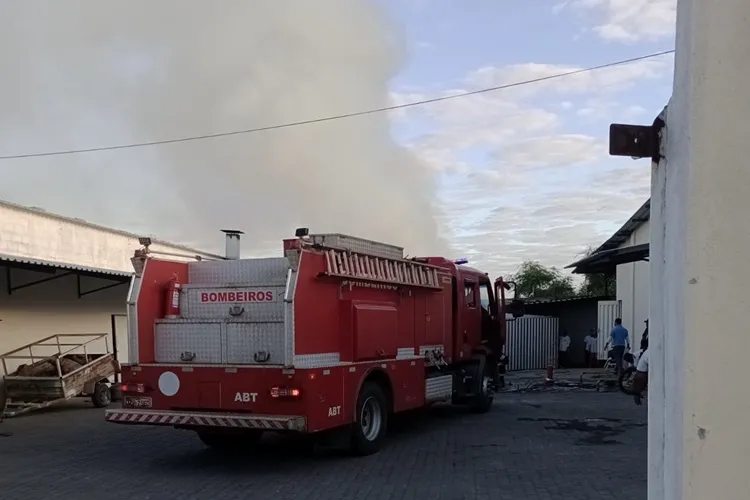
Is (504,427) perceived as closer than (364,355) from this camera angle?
No

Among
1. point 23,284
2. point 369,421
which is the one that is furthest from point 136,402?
point 23,284

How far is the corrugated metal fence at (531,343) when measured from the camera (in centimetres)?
2980

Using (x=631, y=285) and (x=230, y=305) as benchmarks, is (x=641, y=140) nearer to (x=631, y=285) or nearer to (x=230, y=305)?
(x=230, y=305)

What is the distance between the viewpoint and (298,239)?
30.9 ft

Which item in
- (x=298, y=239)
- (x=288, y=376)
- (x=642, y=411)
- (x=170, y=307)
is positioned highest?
(x=298, y=239)

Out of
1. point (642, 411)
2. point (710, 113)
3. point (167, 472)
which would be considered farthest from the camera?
point (642, 411)

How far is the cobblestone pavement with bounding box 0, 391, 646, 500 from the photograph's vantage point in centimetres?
833

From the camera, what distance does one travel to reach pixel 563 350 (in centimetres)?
3091

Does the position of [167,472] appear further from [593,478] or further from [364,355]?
[593,478]

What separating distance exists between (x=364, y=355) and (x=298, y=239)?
196 cm

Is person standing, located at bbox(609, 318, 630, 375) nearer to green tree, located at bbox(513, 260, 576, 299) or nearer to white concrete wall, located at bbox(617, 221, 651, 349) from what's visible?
white concrete wall, located at bbox(617, 221, 651, 349)

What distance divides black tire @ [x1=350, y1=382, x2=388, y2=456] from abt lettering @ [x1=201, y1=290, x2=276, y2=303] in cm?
182

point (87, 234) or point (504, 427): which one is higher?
point (87, 234)

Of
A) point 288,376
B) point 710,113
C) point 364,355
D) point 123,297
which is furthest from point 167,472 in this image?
point 123,297
